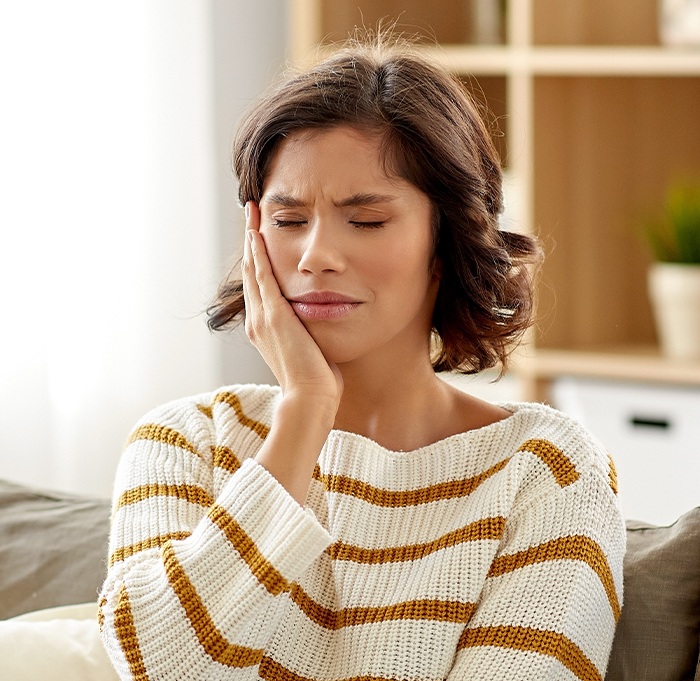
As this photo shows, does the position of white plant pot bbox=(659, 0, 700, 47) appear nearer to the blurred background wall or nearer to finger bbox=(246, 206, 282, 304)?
the blurred background wall

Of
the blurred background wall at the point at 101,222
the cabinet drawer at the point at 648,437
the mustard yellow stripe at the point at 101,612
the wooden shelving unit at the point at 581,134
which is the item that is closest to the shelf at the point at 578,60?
the wooden shelving unit at the point at 581,134

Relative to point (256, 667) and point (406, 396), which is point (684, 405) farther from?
point (256, 667)

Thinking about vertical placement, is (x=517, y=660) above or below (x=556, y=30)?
below

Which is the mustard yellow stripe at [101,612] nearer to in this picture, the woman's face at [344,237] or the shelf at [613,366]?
the woman's face at [344,237]

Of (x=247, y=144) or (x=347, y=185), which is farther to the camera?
(x=247, y=144)

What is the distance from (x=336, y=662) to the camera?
138cm

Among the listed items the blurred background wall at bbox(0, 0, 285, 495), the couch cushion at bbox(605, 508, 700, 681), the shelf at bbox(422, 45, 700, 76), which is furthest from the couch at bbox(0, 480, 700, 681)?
the shelf at bbox(422, 45, 700, 76)

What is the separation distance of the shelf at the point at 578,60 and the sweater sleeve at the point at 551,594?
6.22 ft

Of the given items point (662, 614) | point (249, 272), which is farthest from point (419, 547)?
point (249, 272)

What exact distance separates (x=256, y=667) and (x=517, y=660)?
0.28m

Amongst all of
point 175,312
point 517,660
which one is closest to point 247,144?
point 517,660

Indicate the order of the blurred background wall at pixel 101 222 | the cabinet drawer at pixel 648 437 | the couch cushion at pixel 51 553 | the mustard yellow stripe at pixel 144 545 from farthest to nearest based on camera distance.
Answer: the cabinet drawer at pixel 648 437 → the blurred background wall at pixel 101 222 → the couch cushion at pixel 51 553 → the mustard yellow stripe at pixel 144 545

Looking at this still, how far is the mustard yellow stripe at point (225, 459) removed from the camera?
58.4 inches

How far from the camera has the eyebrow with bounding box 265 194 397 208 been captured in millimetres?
1390
